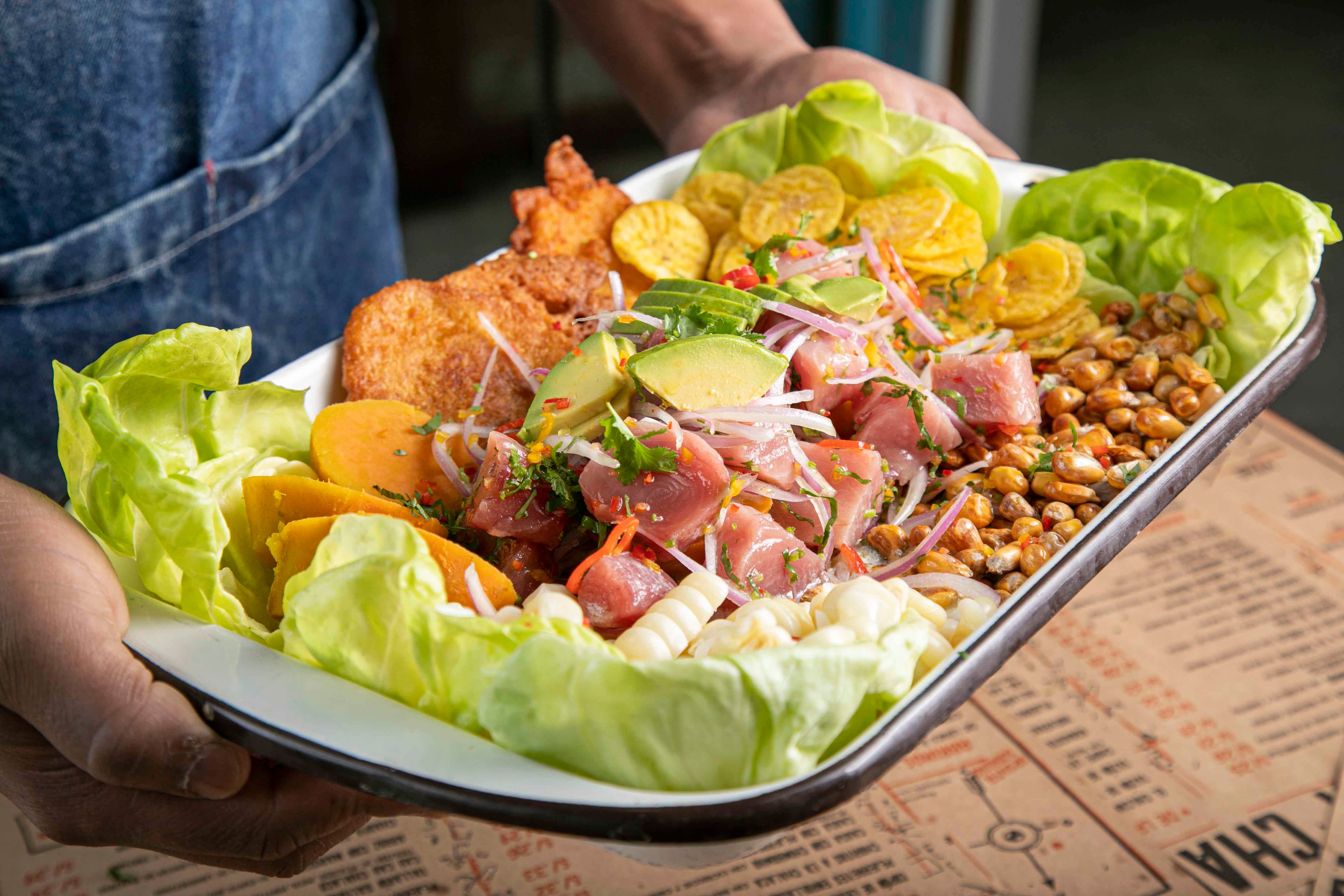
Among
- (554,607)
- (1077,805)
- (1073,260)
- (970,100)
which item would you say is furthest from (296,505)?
(970,100)

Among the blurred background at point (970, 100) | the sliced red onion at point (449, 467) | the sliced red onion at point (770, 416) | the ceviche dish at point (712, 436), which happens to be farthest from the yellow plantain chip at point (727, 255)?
the blurred background at point (970, 100)

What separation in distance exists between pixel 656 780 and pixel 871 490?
601 mm

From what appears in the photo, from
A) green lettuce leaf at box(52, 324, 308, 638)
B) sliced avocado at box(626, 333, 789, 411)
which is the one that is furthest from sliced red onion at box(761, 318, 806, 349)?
green lettuce leaf at box(52, 324, 308, 638)

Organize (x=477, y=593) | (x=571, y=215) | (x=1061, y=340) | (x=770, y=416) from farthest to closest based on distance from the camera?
(x=571, y=215) < (x=1061, y=340) < (x=770, y=416) < (x=477, y=593)

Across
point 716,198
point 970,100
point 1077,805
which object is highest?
point 716,198

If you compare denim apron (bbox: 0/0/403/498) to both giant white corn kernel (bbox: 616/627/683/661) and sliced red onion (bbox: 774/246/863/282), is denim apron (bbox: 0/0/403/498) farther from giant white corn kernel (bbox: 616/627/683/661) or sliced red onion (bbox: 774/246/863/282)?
giant white corn kernel (bbox: 616/627/683/661)

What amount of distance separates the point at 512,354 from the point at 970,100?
3.24m

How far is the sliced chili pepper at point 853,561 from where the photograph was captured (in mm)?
1410

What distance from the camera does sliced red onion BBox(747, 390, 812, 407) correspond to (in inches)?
56.2

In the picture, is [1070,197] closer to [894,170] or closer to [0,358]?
[894,170]

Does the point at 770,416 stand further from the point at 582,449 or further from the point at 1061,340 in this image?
the point at 1061,340

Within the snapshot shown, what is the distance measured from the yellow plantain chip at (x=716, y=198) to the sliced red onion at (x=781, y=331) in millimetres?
574

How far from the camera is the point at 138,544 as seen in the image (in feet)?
4.12

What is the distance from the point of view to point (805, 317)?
1.53m
